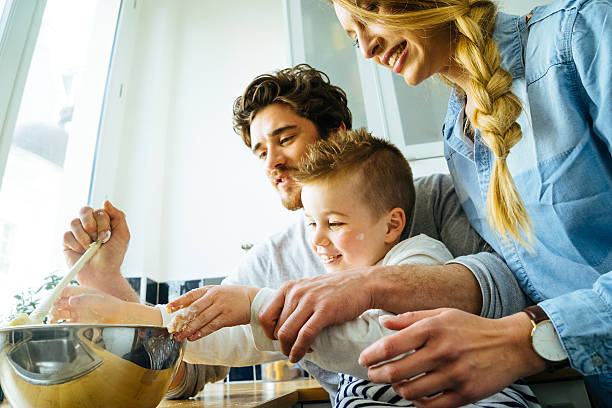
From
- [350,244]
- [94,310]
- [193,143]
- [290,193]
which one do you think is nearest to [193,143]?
[193,143]

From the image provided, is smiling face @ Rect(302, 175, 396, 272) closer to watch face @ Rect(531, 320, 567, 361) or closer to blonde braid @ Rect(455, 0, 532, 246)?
blonde braid @ Rect(455, 0, 532, 246)

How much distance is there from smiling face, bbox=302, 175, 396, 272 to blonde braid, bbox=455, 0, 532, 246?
27 cm

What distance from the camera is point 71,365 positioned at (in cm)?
49

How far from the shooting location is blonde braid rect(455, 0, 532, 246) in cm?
83

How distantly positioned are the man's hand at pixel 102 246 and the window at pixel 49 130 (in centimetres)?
74

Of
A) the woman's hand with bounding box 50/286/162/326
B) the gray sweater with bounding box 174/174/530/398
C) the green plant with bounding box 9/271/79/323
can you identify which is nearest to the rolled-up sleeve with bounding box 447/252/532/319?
the gray sweater with bounding box 174/174/530/398

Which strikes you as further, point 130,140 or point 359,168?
point 130,140

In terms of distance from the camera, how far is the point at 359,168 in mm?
1143

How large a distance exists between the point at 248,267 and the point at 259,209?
965 millimetres

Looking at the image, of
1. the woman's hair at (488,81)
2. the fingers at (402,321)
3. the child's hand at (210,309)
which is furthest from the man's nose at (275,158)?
the fingers at (402,321)

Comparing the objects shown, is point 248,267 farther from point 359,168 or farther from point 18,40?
point 18,40

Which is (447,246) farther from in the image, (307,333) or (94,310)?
(94,310)

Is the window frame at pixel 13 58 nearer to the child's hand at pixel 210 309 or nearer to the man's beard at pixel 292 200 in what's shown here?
the man's beard at pixel 292 200

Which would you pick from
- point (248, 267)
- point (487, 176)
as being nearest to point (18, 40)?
point (248, 267)
